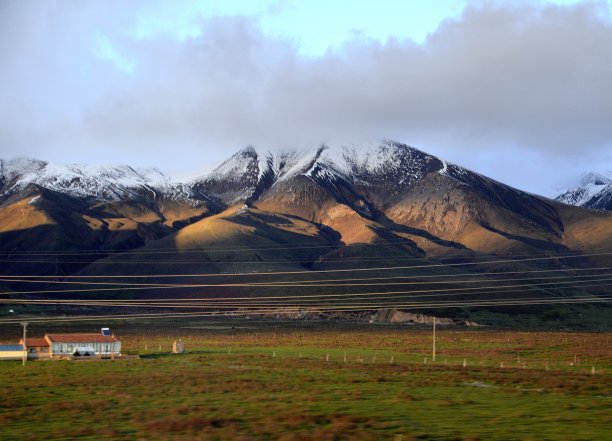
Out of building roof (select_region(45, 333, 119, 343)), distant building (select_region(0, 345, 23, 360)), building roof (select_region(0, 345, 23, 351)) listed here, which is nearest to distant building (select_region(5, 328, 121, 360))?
building roof (select_region(45, 333, 119, 343))

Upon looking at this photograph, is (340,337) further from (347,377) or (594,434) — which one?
(594,434)

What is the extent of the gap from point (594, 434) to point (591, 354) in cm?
6757

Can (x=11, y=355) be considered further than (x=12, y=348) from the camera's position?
No

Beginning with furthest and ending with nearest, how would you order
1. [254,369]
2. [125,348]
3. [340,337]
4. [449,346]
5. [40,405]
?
[340,337], [449,346], [125,348], [254,369], [40,405]

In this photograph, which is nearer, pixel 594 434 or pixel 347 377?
pixel 594 434

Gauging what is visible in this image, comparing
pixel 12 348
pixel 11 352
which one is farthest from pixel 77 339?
pixel 11 352

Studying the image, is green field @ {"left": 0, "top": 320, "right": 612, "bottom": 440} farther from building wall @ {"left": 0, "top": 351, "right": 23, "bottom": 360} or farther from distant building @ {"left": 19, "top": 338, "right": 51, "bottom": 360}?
distant building @ {"left": 19, "top": 338, "right": 51, "bottom": 360}

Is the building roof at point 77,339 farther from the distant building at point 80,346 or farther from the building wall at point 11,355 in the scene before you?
the building wall at point 11,355

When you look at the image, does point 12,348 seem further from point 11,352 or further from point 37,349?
point 37,349

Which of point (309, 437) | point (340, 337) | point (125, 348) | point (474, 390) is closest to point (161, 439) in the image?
point (309, 437)

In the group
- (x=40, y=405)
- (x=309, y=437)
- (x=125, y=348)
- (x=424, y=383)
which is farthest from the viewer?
(x=125, y=348)

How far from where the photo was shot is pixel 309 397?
53.1m

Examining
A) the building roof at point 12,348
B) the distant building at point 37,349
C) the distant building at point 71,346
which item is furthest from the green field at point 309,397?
the distant building at point 37,349

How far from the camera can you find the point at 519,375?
69.1 meters
